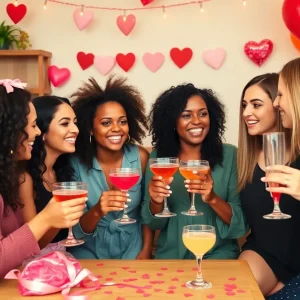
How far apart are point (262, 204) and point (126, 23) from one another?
98.9 inches

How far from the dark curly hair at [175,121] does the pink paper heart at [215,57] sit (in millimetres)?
1630

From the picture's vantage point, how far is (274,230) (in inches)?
105

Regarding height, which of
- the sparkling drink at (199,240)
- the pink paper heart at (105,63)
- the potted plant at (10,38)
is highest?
the potted plant at (10,38)

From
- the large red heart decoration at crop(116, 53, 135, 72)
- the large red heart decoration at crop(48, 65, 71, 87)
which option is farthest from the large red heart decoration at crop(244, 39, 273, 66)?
the large red heart decoration at crop(48, 65, 71, 87)

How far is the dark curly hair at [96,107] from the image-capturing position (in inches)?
116

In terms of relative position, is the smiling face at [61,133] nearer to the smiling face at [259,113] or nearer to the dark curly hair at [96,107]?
the dark curly hair at [96,107]

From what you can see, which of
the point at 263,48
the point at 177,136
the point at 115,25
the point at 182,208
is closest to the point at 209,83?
the point at 263,48

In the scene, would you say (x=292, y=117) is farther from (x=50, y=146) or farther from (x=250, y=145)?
(x=50, y=146)

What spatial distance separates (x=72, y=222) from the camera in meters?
1.84

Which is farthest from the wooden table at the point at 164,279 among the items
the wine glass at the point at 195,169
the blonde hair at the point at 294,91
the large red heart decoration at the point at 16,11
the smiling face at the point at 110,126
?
the large red heart decoration at the point at 16,11

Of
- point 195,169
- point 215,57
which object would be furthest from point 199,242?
point 215,57

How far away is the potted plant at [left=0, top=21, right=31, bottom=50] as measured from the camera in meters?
4.70

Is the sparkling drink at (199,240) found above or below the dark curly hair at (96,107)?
below

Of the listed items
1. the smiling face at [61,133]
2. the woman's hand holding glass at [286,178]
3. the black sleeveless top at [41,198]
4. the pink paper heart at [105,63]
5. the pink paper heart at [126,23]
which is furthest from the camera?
the pink paper heart at [105,63]
